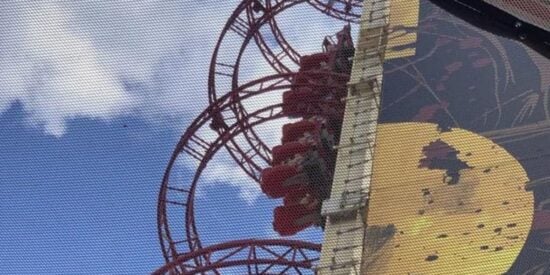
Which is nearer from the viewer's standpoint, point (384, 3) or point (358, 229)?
point (358, 229)

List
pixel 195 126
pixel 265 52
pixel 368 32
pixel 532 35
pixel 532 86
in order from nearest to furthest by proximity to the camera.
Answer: pixel 532 35 → pixel 532 86 → pixel 368 32 → pixel 195 126 → pixel 265 52

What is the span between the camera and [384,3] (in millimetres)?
12727

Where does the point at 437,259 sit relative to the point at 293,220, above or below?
below

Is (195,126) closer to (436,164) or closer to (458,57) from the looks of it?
(458,57)

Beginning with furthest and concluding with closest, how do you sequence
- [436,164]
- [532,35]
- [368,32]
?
[368,32] < [436,164] < [532,35]

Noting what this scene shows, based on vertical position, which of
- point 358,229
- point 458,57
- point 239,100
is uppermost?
point 239,100

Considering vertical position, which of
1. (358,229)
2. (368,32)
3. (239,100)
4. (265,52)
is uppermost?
(265,52)

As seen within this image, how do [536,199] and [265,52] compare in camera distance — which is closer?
[536,199]

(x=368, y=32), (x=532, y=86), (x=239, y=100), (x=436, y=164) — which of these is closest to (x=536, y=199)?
(x=436, y=164)

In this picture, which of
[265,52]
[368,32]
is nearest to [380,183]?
[368,32]

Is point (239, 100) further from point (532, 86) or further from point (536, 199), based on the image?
point (536, 199)

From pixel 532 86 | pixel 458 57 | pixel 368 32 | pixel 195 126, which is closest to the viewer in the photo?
pixel 532 86

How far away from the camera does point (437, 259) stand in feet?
23.0

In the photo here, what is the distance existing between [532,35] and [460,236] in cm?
385
